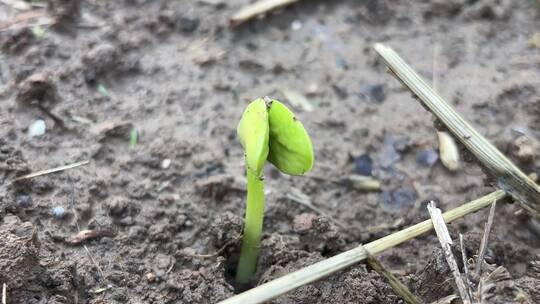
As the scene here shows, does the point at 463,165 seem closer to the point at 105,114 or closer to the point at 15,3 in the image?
the point at 105,114

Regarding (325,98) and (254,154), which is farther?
(325,98)

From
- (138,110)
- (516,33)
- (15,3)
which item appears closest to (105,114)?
(138,110)

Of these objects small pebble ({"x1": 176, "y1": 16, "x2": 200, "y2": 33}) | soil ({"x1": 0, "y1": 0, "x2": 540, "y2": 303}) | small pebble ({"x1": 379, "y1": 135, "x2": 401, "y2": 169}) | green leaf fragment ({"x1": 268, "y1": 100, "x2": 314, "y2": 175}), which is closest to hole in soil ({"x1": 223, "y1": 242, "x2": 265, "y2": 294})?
soil ({"x1": 0, "y1": 0, "x2": 540, "y2": 303})

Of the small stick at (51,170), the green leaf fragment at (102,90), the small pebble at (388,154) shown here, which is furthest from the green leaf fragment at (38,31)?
the small pebble at (388,154)

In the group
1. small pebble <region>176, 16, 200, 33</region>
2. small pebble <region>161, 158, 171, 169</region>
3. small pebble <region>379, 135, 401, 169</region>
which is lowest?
small pebble <region>379, 135, 401, 169</region>

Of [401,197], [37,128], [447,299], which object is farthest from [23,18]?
[447,299]

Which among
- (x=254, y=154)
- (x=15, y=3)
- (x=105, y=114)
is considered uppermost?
(x=254, y=154)

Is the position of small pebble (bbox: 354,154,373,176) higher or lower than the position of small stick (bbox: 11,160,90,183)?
lower

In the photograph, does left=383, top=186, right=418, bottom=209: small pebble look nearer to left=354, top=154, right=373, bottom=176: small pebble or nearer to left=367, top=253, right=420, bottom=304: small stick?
left=354, top=154, right=373, bottom=176: small pebble
